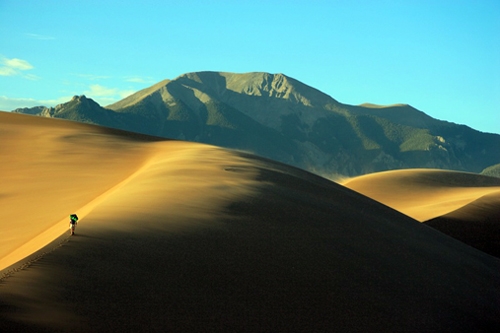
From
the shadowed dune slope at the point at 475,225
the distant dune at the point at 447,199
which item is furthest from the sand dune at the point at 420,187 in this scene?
the shadowed dune slope at the point at 475,225

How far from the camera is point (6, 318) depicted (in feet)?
26.9

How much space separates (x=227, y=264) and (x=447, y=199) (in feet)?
164

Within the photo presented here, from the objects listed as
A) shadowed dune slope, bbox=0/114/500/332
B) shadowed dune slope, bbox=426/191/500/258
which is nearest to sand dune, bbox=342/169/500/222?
shadowed dune slope, bbox=426/191/500/258

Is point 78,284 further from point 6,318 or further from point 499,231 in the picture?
point 499,231

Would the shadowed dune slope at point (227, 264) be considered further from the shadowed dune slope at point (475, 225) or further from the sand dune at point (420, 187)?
the sand dune at point (420, 187)

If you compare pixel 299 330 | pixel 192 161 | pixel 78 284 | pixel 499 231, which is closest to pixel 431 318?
pixel 299 330

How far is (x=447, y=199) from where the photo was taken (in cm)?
5966

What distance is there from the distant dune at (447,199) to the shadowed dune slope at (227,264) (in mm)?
15672

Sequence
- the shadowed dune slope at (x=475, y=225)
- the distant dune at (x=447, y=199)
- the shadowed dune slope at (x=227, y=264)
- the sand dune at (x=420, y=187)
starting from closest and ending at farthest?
the shadowed dune slope at (x=227, y=264) → the shadowed dune slope at (x=475, y=225) → the distant dune at (x=447, y=199) → the sand dune at (x=420, y=187)

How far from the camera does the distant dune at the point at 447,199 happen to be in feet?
132

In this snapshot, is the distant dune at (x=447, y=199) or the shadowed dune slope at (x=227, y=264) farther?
the distant dune at (x=447, y=199)

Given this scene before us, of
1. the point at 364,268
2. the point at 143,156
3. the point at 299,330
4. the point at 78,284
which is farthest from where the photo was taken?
the point at 143,156

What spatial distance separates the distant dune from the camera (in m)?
40.2

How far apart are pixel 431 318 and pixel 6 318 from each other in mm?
8005
